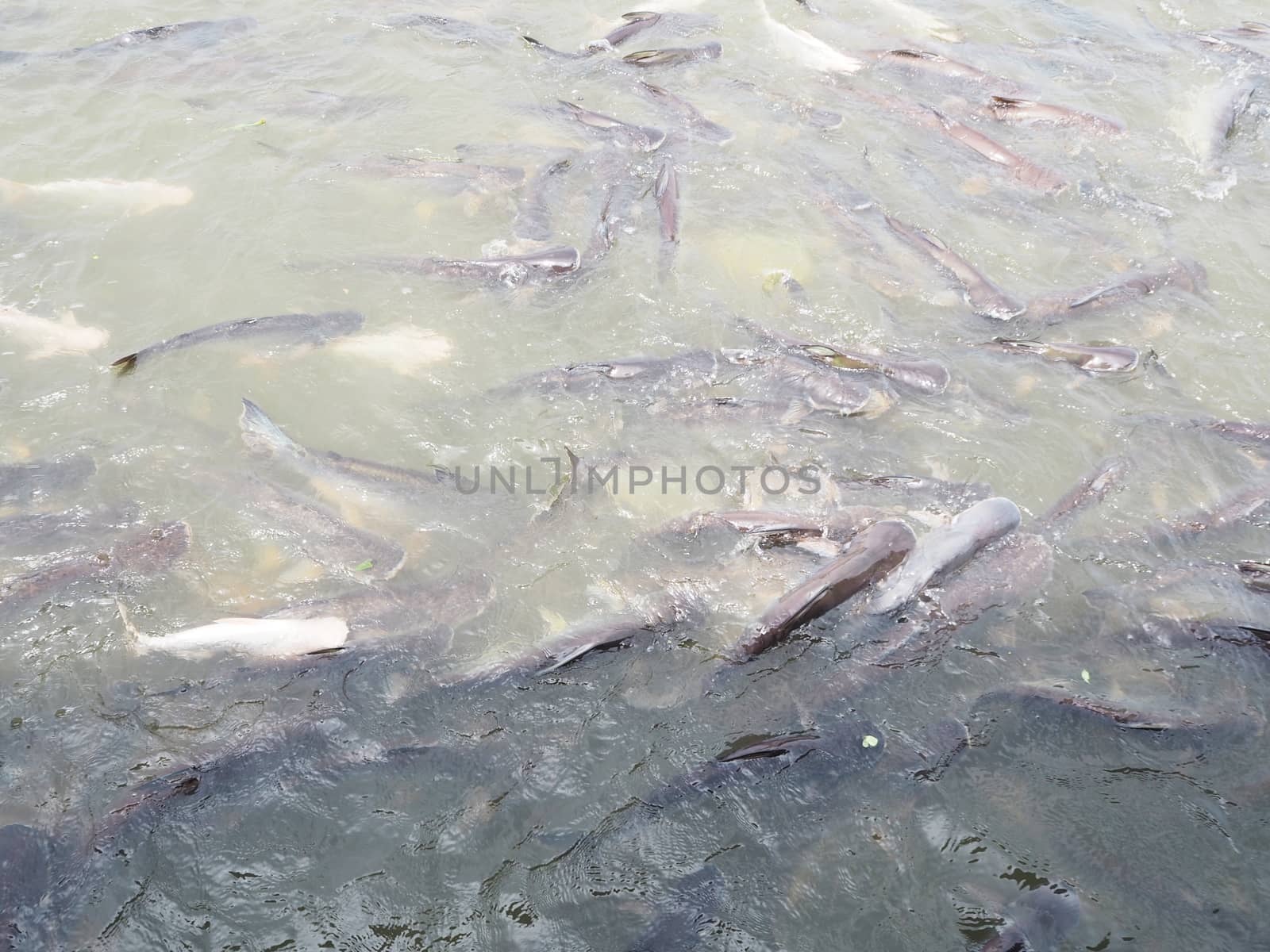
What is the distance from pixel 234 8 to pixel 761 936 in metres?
12.0

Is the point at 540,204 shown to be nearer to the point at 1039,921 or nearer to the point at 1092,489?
the point at 1092,489

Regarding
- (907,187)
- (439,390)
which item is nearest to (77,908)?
(439,390)

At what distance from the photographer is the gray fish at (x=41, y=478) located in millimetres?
5250

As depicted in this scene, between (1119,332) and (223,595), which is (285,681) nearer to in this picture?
(223,595)

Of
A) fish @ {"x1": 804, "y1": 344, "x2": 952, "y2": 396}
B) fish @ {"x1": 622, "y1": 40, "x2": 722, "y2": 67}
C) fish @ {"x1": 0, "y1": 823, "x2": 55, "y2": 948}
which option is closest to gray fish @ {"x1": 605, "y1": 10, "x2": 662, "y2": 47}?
fish @ {"x1": 622, "y1": 40, "x2": 722, "y2": 67}

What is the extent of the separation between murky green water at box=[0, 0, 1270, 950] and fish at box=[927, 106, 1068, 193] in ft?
0.50

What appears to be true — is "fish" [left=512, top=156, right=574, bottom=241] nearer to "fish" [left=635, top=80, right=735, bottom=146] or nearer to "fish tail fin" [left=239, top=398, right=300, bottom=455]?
"fish" [left=635, top=80, right=735, bottom=146]

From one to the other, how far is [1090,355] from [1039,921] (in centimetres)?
431

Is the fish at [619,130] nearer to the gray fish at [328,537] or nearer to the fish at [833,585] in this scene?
the gray fish at [328,537]

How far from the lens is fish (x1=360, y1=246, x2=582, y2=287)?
6.68 metres

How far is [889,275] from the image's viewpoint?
7.02 m

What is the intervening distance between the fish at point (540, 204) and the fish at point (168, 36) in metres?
4.87

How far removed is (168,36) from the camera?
9516mm

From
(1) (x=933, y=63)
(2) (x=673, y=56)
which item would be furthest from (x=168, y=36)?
(1) (x=933, y=63)
